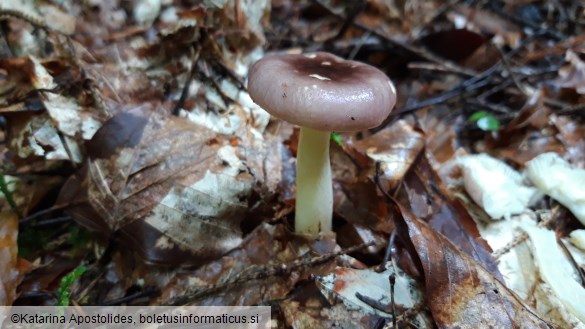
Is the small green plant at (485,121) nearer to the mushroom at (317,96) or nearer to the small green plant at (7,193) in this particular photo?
the mushroom at (317,96)

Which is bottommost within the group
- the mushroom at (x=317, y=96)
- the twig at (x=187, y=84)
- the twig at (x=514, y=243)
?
the twig at (x=514, y=243)

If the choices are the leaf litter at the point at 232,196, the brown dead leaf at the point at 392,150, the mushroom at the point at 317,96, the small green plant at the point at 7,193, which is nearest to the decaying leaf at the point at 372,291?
the leaf litter at the point at 232,196

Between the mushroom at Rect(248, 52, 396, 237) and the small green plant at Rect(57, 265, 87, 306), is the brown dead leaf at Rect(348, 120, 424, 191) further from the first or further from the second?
the small green plant at Rect(57, 265, 87, 306)

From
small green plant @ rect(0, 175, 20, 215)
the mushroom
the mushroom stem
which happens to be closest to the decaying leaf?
the mushroom stem

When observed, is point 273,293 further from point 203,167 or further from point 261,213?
point 203,167

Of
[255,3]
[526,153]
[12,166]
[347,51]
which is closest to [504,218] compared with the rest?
[526,153]

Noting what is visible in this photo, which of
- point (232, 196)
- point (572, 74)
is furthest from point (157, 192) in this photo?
point (572, 74)

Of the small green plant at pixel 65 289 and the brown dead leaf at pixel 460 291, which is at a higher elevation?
the brown dead leaf at pixel 460 291
